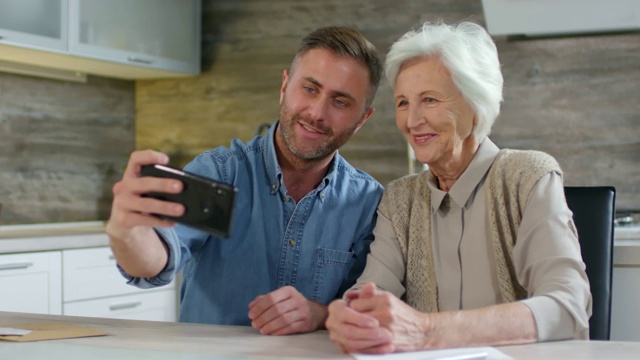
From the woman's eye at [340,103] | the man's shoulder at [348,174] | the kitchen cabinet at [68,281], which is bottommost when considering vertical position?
the kitchen cabinet at [68,281]

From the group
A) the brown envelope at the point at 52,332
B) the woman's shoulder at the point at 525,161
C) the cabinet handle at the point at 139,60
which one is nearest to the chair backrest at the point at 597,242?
the woman's shoulder at the point at 525,161

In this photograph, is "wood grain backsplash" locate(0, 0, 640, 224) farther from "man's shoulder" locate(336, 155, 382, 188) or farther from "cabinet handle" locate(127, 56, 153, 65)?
"man's shoulder" locate(336, 155, 382, 188)

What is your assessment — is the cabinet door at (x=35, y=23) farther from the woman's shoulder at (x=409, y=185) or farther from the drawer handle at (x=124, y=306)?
the woman's shoulder at (x=409, y=185)

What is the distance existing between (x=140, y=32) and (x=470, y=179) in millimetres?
2448

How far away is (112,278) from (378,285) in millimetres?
1852

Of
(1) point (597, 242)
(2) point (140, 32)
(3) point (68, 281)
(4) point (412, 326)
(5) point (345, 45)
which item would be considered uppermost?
(2) point (140, 32)

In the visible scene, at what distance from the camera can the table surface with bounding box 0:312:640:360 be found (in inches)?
46.2

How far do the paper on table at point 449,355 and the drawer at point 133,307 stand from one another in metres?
2.14

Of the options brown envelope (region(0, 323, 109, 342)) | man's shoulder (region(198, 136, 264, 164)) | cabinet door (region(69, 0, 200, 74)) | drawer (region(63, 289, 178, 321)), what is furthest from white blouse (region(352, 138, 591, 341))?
cabinet door (region(69, 0, 200, 74))

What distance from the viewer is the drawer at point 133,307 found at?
10.2 feet

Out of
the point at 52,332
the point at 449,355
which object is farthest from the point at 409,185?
the point at 52,332

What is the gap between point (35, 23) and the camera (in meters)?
3.21

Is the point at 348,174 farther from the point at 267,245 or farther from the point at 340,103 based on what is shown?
the point at 267,245

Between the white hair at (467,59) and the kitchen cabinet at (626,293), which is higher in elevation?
the white hair at (467,59)
